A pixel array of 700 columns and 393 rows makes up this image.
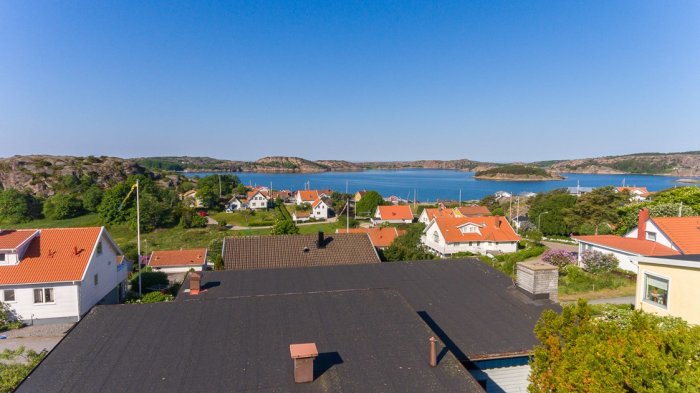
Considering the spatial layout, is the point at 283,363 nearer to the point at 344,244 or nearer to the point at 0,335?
the point at 344,244

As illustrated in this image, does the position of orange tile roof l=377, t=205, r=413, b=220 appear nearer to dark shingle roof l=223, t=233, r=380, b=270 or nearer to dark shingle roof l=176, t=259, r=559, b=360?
dark shingle roof l=223, t=233, r=380, b=270

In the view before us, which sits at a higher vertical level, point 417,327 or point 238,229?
point 417,327

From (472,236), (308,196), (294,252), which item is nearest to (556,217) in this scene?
(472,236)

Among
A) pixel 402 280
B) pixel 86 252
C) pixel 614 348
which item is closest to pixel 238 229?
pixel 86 252

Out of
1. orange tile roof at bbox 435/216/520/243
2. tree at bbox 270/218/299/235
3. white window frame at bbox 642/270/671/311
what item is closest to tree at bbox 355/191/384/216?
orange tile roof at bbox 435/216/520/243

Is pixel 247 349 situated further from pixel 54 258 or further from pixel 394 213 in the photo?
pixel 394 213

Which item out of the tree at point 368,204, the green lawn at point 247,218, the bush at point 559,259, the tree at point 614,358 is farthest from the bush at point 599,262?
the tree at point 368,204
